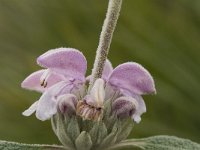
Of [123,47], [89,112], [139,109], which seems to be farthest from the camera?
[123,47]

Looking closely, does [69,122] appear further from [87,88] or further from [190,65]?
[190,65]

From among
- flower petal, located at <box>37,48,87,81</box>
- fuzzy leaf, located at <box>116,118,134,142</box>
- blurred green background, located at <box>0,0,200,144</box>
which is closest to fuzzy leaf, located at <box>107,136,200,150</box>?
fuzzy leaf, located at <box>116,118,134,142</box>

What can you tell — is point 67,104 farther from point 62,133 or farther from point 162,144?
point 162,144

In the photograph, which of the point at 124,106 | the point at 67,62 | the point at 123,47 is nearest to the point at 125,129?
the point at 124,106

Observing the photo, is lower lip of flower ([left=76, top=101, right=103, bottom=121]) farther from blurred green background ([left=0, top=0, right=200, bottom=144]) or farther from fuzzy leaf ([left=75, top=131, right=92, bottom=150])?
blurred green background ([left=0, top=0, right=200, bottom=144])

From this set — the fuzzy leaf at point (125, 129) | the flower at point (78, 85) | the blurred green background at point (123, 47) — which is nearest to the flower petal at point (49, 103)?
the flower at point (78, 85)
